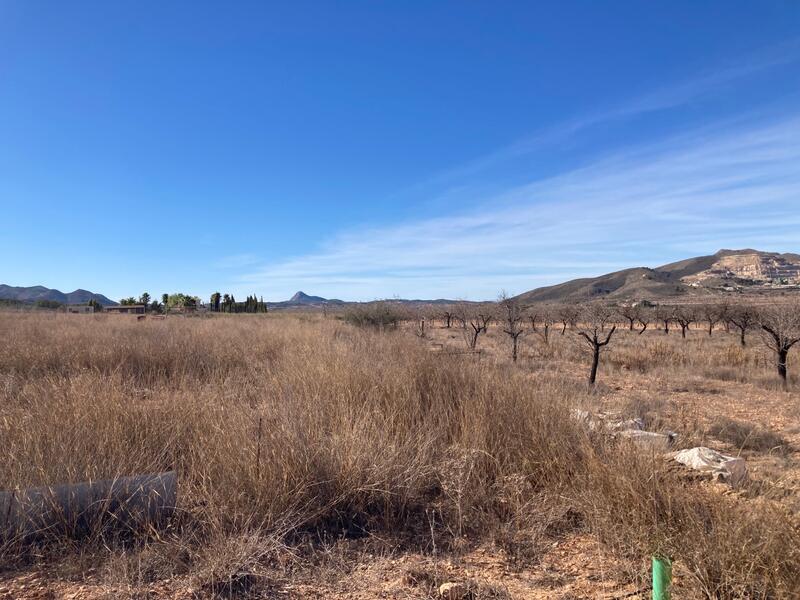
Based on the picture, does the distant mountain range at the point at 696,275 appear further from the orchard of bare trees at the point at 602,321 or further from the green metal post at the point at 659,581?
the green metal post at the point at 659,581

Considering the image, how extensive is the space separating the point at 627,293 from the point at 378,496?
318ft

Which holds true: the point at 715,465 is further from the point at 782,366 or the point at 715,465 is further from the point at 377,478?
the point at 782,366

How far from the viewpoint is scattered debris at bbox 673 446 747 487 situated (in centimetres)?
430

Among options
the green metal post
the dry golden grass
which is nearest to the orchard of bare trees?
the dry golden grass

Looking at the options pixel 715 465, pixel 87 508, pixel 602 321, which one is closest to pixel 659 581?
pixel 715 465

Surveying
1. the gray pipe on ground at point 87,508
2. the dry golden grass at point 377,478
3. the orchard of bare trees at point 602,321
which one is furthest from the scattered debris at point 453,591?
the orchard of bare trees at point 602,321

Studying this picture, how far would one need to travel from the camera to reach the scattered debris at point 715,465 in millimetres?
4301

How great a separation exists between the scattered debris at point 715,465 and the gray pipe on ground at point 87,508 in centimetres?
428

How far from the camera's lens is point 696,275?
120 metres

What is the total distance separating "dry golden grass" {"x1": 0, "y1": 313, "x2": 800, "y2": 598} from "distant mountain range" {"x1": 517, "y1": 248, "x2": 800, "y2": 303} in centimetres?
9655

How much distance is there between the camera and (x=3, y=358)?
358 inches

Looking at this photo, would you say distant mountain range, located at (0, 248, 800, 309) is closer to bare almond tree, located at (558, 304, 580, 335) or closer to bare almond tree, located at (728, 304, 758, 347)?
bare almond tree, located at (558, 304, 580, 335)

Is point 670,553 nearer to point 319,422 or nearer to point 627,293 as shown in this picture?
point 319,422

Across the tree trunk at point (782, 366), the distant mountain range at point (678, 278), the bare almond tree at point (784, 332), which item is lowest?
the tree trunk at point (782, 366)
